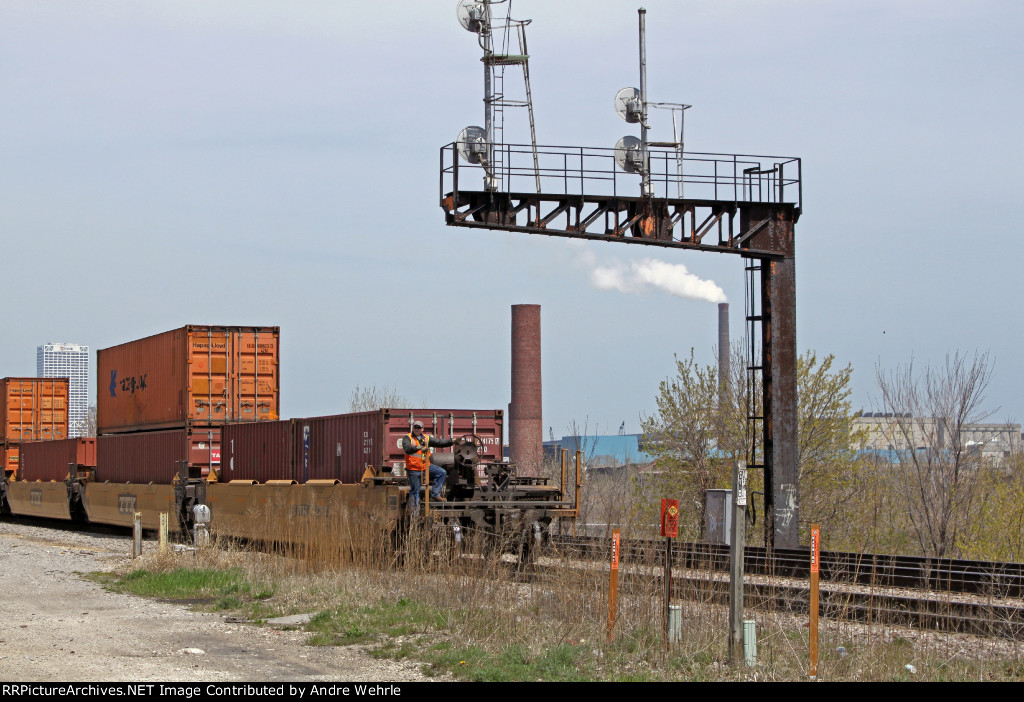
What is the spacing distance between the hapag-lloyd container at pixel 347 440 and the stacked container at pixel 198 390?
1470 millimetres

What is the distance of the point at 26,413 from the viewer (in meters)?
37.9

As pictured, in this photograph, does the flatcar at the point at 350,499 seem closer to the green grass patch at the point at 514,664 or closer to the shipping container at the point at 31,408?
the green grass patch at the point at 514,664

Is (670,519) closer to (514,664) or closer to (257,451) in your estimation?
(514,664)

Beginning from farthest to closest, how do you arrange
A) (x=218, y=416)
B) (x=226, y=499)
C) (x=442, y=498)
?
1. (x=218, y=416)
2. (x=226, y=499)
3. (x=442, y=498)

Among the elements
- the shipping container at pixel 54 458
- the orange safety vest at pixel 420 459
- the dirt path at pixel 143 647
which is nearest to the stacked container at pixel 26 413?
the shipping container at pixel 54 458

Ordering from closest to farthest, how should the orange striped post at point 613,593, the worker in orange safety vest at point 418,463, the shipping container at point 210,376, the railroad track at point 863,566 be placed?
the orange striped post at point 613,593, the railroad track at point 863,566, the worker in orange safety vest at point 418,463, the shipping container at point 210,376

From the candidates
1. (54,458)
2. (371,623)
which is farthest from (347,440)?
(54,458)

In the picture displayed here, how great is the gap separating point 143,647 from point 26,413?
3116 centimetres

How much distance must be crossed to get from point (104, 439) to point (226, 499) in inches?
340

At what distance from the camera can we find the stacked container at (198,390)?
77.9 ft

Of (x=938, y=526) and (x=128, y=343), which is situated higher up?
(x=128, y=343)

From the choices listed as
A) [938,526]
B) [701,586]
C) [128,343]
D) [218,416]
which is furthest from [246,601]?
[938,526]

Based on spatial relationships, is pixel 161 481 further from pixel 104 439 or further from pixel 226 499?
pixel 104 439

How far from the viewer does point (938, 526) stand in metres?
28.4
